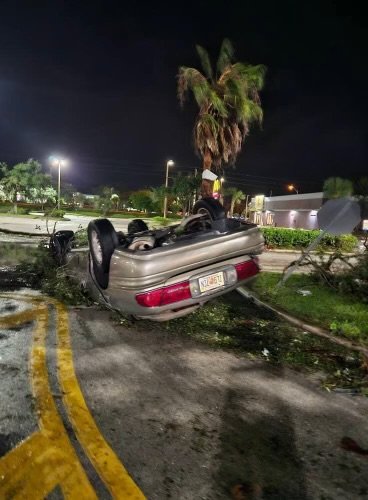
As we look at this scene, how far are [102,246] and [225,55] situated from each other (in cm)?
1645

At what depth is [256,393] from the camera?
3.31 metres

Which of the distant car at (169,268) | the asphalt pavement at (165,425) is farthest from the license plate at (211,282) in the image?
the asphalt pavement at (165,425)

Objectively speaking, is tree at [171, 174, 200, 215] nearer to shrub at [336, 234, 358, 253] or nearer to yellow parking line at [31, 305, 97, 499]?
shrub at [336, 234, 358, 253]

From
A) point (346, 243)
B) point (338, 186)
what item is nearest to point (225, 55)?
point (346, 243)

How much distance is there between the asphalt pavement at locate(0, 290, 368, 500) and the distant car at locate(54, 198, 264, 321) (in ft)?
1.80

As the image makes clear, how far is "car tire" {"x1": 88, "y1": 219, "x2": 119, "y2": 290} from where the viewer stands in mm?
4297

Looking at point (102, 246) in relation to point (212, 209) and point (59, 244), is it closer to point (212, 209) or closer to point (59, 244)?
point (212, 209)

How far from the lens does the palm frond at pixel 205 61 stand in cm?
1792

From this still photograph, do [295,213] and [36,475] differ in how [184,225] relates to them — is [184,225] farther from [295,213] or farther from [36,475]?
[295,213]

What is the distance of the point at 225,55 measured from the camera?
17.9m

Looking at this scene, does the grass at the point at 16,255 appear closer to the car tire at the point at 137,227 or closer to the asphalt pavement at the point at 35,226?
the asphalt pavement at the point at 35,226

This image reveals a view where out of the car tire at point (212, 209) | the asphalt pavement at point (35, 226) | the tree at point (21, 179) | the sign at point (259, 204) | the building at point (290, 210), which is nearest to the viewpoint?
the car tire at point (212, 209)

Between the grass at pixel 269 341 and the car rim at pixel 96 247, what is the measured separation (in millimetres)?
1071

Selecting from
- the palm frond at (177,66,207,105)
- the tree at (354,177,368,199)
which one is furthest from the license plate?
the tree at (354,177,368,199)
